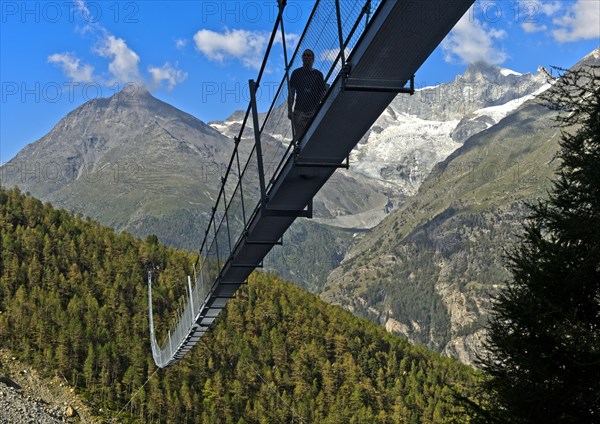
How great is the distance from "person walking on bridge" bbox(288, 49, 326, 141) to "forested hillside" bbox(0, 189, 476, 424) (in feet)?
262

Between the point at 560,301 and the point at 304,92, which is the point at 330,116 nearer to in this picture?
the point at 304,92

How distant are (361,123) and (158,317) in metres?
105

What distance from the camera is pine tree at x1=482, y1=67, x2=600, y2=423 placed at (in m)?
14.9

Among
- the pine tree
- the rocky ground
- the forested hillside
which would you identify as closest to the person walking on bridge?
the pine tree

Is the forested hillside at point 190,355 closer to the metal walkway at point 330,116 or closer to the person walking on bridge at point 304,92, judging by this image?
the metal walkway at point 330,116

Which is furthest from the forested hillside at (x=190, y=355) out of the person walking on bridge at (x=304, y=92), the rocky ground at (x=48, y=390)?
the person walking on bridge at (x=304, y=92)

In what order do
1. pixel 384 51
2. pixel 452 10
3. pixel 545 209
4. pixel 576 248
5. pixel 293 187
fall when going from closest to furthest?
pixel 452 10, pixel 384 51, pixel 293 187, pixel 576 248, pixel 545 209

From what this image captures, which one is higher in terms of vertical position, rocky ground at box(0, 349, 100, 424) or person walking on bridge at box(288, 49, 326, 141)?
person walking on bridge at box(288, 49, 326, 141)

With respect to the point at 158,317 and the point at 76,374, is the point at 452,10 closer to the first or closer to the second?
the point at 76,374

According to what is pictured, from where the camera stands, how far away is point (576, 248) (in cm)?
1584

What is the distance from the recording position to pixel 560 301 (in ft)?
52.2

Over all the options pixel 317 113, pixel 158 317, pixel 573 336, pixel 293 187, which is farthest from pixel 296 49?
pixel 158 317

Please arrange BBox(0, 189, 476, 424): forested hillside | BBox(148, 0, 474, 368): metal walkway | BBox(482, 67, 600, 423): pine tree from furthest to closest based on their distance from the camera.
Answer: BBox(0, 189, 476, 424): forested hillside < BBox(482, 67, 600, 423): pine tree < BBox(148, 0, 474, 368): metal walkway

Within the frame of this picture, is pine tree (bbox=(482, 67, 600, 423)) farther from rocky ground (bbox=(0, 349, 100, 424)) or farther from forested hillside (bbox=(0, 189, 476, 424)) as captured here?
forested hillside (bbox=(0, 189, 476, 424))
